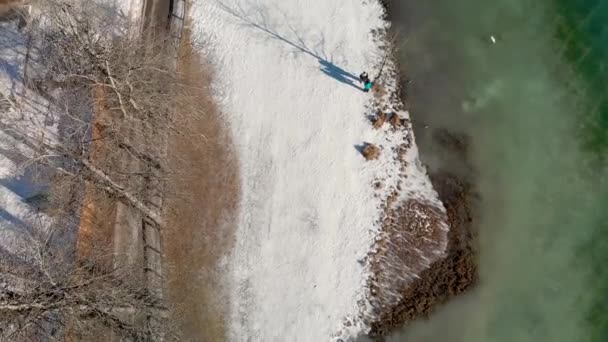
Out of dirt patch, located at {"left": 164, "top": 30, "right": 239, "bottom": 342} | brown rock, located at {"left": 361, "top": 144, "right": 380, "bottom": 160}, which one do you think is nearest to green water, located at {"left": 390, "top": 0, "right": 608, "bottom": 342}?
brown rock, located at {"left": 361, "top": 144, "right": 380, "bottom": 160}

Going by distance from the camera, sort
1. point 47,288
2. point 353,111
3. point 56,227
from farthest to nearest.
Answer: point 353,111, point 56,227, point 47,288

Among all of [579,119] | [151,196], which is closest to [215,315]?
[151,196]

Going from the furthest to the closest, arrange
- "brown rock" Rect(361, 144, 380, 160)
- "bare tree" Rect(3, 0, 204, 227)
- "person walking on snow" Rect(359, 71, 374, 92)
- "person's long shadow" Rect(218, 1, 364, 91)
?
"person's long shadow" Rect(218, 1, 364, 91), "person walking on snow" Rect(359, 71, 374, 92), "brown rock" Rect(361, 144, 380, 160), "bare tree" Rect(3, 0, 204, 227)

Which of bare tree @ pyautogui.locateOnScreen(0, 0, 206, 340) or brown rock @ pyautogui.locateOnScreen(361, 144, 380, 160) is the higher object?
brown rock @ pyautogui.locateOnScreen(361, 144, 380, 160)

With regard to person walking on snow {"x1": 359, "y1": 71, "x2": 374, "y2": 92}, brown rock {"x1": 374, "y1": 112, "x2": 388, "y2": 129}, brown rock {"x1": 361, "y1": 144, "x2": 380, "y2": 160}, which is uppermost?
person walking on snow {"x1": 359, "y1": 71, "x2": 374, "y2": 92}

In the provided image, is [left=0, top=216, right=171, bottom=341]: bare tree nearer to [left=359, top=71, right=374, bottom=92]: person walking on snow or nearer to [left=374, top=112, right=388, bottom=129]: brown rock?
[left=374, top=112, right=388, bottom=129]: brown rock

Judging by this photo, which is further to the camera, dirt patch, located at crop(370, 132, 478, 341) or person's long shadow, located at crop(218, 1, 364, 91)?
person's long shadow, located at crop(218, 1, 364, 91)

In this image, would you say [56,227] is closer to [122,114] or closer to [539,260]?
[122,114]
